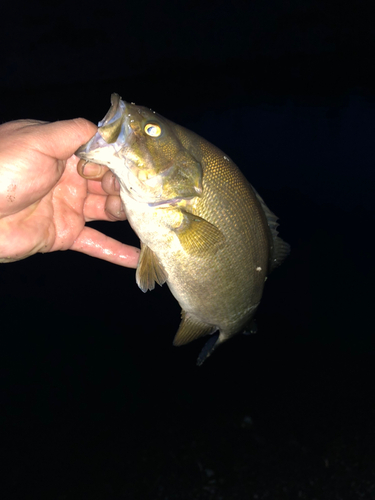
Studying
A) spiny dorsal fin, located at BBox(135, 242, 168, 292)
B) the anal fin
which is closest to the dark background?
the anal fin

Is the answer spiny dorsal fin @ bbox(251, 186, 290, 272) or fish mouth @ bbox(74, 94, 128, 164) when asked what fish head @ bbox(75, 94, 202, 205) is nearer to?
fish mouth @ bbox(74, 94, 128, 164)

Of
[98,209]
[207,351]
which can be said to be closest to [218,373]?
[207,351]

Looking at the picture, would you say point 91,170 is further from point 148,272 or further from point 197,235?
point 197,235

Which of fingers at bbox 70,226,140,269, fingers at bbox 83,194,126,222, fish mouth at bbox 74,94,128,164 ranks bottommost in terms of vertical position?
fingers at bbox 70,226,140,269

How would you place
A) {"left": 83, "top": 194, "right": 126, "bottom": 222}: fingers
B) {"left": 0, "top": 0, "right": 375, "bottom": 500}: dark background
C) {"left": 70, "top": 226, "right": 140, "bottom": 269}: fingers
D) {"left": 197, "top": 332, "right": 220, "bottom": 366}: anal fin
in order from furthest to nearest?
{"left": 0, "top": 0, "right": 375, "bottom": 500}: dark background
{"left": 70, "top": 226, "right": 140, "bottom": 269}: fingers
{"left": 83, "top": 194, "right": 126, "bottom": 222}: fingers
{"left": 197, "top": 332, "right": 220, "bottom": 366}: anal fin

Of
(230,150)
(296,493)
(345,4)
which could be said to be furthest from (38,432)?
(345,4)

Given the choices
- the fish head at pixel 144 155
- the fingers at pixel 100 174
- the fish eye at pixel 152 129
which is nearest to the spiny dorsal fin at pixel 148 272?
the fish head at pixel 144 155
